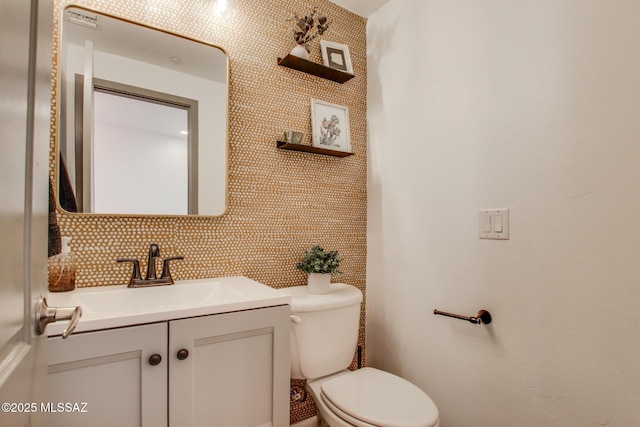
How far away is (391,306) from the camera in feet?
5.60

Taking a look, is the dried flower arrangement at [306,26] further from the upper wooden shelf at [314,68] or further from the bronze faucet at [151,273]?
the bronze faucet at [151,273]

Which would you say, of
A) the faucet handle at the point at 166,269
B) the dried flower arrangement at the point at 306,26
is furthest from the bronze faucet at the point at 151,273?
the dried flower arrangement at the point at 306,26

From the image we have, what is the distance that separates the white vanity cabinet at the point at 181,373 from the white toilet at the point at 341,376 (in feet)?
0.71

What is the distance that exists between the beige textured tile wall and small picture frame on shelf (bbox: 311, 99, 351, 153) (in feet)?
0.16

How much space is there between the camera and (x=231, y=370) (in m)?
0.99

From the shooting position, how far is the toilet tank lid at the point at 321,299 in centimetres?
130

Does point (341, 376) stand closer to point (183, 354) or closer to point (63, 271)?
point (183, 354)

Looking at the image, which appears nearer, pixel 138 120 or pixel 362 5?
pixel 138 120

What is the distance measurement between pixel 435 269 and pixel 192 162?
119 cm

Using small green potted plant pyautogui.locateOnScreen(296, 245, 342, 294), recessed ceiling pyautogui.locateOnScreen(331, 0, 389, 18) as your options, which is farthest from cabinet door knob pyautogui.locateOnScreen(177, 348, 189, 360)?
recessed ceiling pyautogui.locateOnScreen(331, 0, 389, 18)

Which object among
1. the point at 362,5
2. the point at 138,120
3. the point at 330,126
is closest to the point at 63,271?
the point at 138,120

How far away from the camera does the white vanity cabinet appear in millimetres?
786

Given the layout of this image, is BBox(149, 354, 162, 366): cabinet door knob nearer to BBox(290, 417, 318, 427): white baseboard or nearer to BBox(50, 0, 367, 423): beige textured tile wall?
BBox(50, 0, 367, 423): beige textured tile wall

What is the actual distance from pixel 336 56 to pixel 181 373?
1.64 metres
